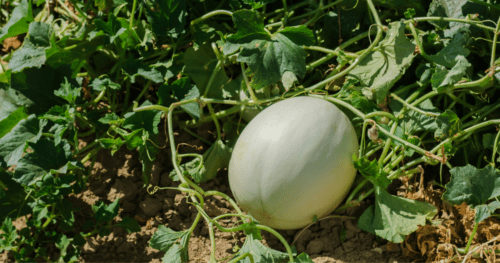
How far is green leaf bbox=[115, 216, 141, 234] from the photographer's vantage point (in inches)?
64.6

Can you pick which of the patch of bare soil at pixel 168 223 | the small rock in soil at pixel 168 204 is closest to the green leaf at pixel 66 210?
the patch of bare soil at pixel 168 223

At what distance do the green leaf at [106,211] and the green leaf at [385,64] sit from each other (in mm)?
1012

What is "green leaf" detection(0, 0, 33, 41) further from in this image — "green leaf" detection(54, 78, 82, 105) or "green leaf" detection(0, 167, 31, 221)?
"green leaf" detection(0, 167, 31, 221)

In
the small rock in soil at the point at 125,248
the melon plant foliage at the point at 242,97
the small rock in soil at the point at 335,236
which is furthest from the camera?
the small rock in soil at the point at 125,248

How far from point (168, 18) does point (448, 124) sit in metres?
1.07

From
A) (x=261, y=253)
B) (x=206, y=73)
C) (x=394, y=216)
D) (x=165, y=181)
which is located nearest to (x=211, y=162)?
(x=165, y=181)

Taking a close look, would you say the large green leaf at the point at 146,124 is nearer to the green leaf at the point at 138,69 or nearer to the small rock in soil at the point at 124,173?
the green leaf at the point at 138,69

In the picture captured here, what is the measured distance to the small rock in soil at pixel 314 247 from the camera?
60.4 inches

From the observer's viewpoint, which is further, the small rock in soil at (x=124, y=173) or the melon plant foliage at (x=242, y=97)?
the small rock in soil at (x=124, y=173)

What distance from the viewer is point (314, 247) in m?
1.54

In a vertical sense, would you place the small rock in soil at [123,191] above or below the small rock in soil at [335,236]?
above

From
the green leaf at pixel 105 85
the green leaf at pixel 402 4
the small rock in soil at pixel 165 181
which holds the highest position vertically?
the green leaf at pixel 402 4

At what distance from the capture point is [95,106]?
5.81ft

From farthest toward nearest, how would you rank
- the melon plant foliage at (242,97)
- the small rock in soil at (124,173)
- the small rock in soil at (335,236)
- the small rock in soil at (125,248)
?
the small rock in soil at (124,173), the small rock in soil at (125,248), the small rock in soil at (335,236), the melon plant foliage at (242,97)
